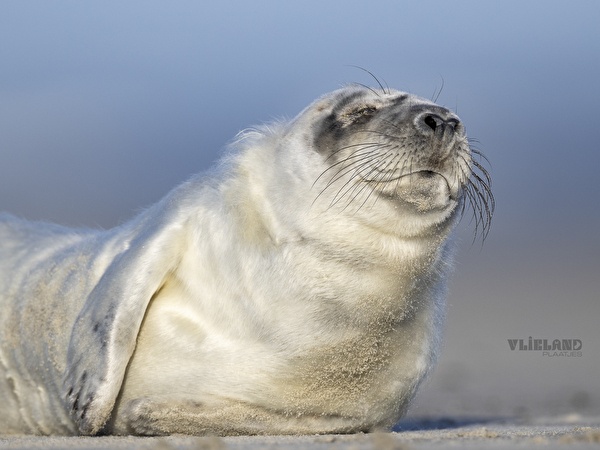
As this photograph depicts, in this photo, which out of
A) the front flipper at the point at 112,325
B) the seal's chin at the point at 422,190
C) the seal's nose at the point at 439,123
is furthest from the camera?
the front flipper at the point at 112,325

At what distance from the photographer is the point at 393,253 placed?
22.3 ft

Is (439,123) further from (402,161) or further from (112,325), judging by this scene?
(112,325)

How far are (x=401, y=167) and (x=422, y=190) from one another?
176 millimetres

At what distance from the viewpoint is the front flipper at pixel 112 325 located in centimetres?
705

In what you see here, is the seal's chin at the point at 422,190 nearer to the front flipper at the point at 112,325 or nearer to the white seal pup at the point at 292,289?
the white seal pup at the point at 292,289

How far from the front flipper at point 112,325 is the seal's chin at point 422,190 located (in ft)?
5.27

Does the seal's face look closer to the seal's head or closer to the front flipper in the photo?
the seal's head

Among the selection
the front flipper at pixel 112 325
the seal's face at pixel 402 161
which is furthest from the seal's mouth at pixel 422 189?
the front flipper at pixel 112 325

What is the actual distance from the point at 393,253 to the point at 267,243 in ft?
2.71

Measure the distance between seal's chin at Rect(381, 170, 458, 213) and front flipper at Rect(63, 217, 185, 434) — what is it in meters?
1.61

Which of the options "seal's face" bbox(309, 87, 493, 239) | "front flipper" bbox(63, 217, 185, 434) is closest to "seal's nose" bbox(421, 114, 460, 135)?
"seal's face" bbox(309, 87, 493, 239)

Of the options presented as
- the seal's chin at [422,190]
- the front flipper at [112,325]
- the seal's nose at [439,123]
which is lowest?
the front flipper at [112,325]

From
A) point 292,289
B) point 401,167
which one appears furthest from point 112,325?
point 401,167

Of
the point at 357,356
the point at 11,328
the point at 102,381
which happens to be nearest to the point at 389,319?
the point at 357,356
